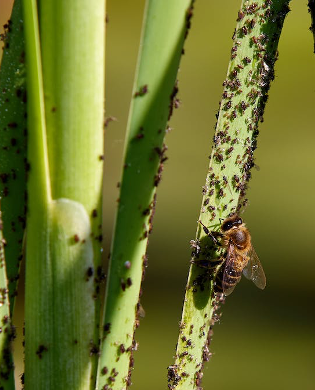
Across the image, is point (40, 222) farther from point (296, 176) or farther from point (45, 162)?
point (296, 176)

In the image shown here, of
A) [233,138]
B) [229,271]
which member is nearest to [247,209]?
[229,271]

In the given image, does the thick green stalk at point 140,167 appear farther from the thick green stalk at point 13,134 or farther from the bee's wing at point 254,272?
the bee's wing at point 254,272

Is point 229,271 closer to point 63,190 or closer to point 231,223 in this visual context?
point 231,223

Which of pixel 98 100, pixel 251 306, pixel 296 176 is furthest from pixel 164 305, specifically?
pixel 98 100

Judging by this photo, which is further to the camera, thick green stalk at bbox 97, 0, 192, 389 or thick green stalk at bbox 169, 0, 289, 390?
thick green stalk at bbox 169, 0, 289, 390

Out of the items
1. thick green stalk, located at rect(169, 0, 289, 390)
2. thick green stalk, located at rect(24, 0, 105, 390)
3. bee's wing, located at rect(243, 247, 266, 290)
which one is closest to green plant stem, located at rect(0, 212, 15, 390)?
thick green stalk, located at rect(24, 0, 105, 390)

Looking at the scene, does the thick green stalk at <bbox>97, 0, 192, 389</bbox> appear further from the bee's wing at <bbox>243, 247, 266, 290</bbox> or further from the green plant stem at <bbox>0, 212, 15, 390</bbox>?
the bee's wing at <bbox>243, 247, 266, 290</bbox>
